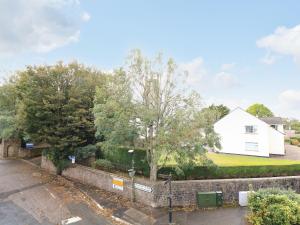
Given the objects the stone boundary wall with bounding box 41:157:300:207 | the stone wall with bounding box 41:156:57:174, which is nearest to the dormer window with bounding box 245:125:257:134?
the stone boundary wall with bounding box 41:157:300:207

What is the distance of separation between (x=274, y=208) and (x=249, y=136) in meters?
26.5

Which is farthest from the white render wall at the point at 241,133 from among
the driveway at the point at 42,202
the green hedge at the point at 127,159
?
the driveway at the point at 42,202

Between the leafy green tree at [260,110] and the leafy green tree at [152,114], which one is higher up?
the leafy green tree at [260,110]

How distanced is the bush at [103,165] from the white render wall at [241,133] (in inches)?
769

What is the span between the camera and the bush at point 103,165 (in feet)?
72.0

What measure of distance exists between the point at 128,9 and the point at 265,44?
35.5 ft

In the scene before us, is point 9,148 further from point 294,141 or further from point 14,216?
point 294,141

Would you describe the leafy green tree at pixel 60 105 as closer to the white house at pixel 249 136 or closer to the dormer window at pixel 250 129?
the white house at pixel 249 136

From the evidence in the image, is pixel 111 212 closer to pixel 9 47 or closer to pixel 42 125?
pixel 42 125

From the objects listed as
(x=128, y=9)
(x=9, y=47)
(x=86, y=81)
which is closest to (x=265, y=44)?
(x=128, y=9)

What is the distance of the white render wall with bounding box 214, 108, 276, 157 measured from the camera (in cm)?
3538

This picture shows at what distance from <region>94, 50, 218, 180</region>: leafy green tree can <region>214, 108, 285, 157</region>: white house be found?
20980mm

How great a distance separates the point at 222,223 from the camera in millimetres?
14125

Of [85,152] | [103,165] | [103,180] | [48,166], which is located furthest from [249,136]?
[48,166]
